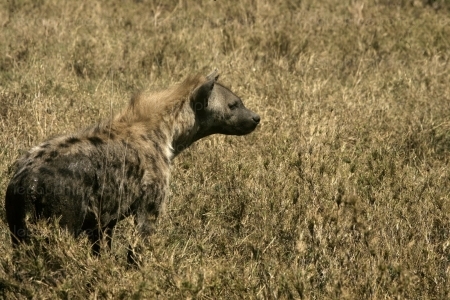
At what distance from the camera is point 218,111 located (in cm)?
617

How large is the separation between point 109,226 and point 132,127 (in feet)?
2.13

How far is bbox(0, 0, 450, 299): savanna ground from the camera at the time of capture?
4457mm

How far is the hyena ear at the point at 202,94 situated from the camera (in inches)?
232

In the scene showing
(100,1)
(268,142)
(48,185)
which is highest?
(48,185)

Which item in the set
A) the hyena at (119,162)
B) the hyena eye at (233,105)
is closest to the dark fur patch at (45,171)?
the hyena at (119,162)

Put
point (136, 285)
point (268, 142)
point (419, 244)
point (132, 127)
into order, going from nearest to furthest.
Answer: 1. point (136, 285)
2. point (419, 244)
3. point (132, 127)
4. point (268, 142)

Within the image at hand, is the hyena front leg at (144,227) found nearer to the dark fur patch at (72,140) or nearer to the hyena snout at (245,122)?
the dark fur patch at (72,140)

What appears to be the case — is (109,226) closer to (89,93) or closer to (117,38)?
(89,93)

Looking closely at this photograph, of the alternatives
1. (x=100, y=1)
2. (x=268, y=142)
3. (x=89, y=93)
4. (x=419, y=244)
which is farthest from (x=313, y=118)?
(x=100, y=1)

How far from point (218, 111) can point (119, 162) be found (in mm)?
1311

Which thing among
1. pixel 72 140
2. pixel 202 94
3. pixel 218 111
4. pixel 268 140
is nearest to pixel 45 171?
pixel 72 140

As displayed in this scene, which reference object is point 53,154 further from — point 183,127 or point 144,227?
point 183,127

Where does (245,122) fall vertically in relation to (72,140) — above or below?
below

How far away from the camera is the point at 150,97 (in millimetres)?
5762
